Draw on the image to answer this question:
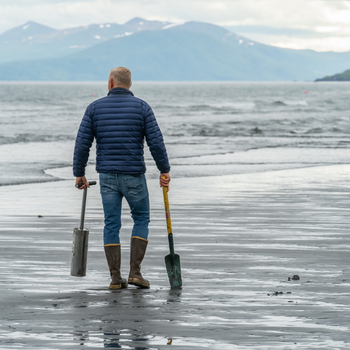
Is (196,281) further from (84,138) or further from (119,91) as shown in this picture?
(119,91)

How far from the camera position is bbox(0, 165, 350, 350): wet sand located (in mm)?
3863

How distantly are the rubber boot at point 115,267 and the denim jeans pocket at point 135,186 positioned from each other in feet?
1.44

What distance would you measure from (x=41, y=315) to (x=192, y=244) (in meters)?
2.70

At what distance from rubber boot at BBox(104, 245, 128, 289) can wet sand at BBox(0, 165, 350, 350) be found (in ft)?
0.40

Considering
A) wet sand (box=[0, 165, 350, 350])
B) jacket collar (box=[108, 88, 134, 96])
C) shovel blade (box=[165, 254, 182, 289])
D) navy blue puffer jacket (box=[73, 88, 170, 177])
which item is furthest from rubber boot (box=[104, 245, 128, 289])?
jacket collar (box=[108, 88, 134, 96])

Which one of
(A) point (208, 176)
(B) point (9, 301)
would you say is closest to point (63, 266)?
(B) point (9, 301)

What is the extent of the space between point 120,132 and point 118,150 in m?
0.14

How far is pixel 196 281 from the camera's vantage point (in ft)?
17.2

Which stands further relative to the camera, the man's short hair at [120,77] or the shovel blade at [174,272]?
the man's short hair at [120,77]

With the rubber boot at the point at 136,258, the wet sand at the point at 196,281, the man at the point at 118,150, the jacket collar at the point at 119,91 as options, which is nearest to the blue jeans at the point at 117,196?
the man at the point at 118,150

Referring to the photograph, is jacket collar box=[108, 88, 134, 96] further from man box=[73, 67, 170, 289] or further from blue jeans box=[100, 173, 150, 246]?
blue jeans box=[100, 173, 150, 246]

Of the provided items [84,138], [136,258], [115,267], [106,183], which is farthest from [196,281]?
[84,138]

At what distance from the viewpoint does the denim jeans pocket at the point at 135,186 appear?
513cm

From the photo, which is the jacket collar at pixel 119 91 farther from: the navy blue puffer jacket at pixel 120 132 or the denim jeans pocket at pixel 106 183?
the denim jeans pocket at pixel 106 183
